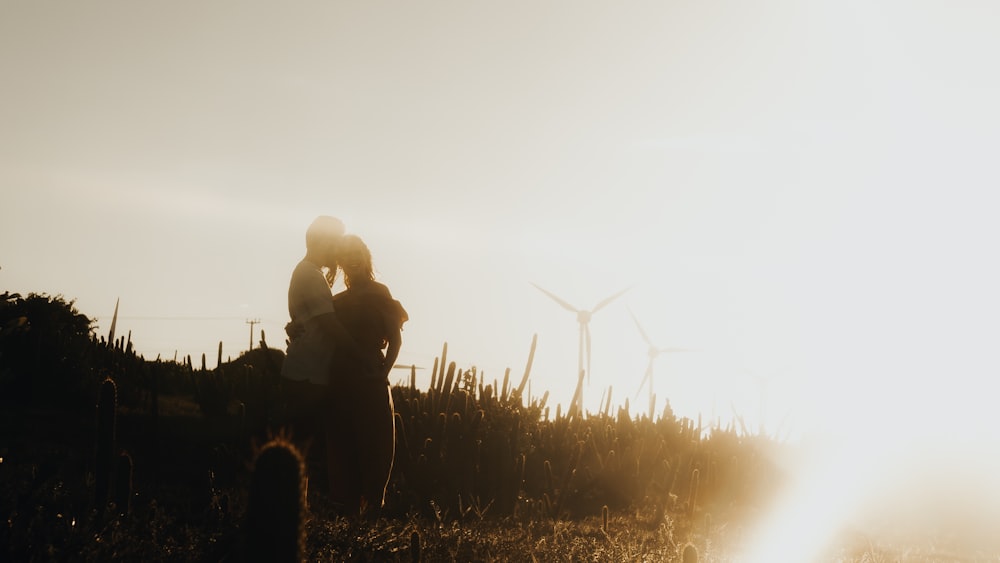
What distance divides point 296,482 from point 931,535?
12.8m

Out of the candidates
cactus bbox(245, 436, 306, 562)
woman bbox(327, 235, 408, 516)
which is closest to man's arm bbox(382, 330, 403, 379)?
woman bbox(327, 235, 408, 516)

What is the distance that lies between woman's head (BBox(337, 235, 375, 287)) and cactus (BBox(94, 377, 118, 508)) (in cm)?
197

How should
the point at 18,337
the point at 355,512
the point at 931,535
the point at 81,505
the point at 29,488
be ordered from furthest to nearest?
the point at 931,535 < the point at 18,337 < the point at 355,512 < the point at 81,505 < the point at 29,488

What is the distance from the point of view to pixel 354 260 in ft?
23.9

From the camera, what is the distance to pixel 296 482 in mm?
2301

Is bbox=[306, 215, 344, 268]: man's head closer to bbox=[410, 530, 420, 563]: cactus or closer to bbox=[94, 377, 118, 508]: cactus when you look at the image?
A: bbox=[94, 377, 118, 508]: cactus

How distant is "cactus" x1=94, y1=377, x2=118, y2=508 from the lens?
18.4ft

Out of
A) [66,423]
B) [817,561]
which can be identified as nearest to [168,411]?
[66,423]

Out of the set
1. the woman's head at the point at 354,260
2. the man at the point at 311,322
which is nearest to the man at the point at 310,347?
the man at the point at 311,322

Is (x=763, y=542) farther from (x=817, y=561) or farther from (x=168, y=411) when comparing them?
(x=168, y=411)

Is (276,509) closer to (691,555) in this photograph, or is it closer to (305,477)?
(305,477)

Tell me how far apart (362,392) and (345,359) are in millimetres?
272

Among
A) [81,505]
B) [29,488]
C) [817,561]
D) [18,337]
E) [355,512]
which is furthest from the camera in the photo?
[18,337]

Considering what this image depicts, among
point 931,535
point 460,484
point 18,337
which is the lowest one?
point 931,535
